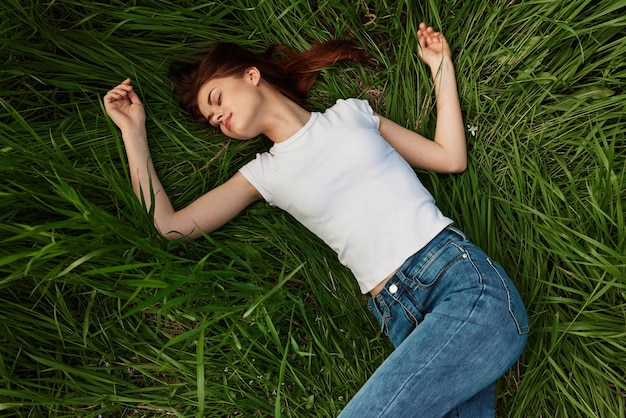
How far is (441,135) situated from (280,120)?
0.72 meters

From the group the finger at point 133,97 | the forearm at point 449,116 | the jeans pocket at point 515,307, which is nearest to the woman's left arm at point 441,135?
the forearm at point 449,116

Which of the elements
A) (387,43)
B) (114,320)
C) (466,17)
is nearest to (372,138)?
(387,43)

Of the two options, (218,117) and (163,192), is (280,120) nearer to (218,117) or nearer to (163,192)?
(218,117)

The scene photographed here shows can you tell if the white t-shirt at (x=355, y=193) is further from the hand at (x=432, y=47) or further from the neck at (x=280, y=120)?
the hand at (x=432, y=47)

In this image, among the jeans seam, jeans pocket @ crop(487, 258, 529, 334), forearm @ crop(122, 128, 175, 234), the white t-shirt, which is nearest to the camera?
the jeans seam

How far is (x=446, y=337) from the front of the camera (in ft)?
5.75

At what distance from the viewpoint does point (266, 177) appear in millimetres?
2047

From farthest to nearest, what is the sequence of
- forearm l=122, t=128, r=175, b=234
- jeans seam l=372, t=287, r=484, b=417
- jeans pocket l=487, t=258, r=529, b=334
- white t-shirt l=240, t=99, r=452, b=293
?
forearm l=122, t=128, r=175, b=234 < white t-shirt l=240, t=99, r=452, b=293 < jeans pocket l=487, t=258, r=529, b=334 < jeans seam l=372, t=287, r=484, b=417

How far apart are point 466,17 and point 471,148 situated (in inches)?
23.8

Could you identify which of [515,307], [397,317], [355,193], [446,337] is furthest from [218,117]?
[515,307]

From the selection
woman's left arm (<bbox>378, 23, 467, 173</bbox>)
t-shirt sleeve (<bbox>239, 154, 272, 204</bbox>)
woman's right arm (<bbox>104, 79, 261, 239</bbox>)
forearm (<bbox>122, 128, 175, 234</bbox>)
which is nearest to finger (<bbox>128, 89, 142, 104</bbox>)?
woman's right arm (<bbox>104, 79, 261, 239</bbox>)

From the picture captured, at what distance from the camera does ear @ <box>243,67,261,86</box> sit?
210 centimetres

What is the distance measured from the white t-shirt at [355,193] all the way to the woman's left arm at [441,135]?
125mm

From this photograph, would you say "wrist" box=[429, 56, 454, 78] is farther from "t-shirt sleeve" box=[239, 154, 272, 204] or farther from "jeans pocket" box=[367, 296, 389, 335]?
"jeans pocket" box=[367, 296, 389, 335]
